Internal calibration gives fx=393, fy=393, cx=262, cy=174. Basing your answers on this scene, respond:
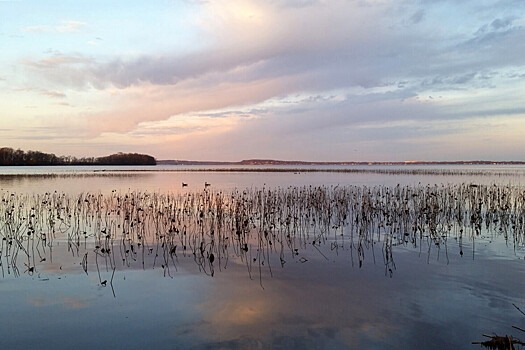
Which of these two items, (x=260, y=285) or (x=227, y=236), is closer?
(x=260, y=285)

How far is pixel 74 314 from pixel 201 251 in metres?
3.44

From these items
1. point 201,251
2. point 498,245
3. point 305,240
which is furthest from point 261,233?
point 498,245

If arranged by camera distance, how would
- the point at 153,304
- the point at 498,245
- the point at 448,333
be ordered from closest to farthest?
the point at 448,333, the point at 153,304, the point at 498,245

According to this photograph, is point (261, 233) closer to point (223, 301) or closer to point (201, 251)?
point (201, 251)

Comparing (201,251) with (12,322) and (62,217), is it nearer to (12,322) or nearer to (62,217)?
(12,322)

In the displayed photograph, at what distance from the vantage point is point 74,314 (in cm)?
503

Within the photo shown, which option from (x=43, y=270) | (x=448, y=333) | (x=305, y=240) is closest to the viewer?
(x=448, y=333)

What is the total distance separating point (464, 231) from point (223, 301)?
798cm

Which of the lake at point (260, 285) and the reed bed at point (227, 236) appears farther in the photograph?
the reed bed at point (227, 236)

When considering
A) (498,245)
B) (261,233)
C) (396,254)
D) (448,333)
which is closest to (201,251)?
(261,233)

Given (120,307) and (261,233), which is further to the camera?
(261,233)

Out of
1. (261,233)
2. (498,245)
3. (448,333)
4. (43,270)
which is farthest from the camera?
(261,233)

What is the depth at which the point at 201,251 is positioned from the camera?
827 cm

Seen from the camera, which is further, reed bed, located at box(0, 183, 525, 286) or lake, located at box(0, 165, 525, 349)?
reed bed, located at box(0, 183, 525, 286)
